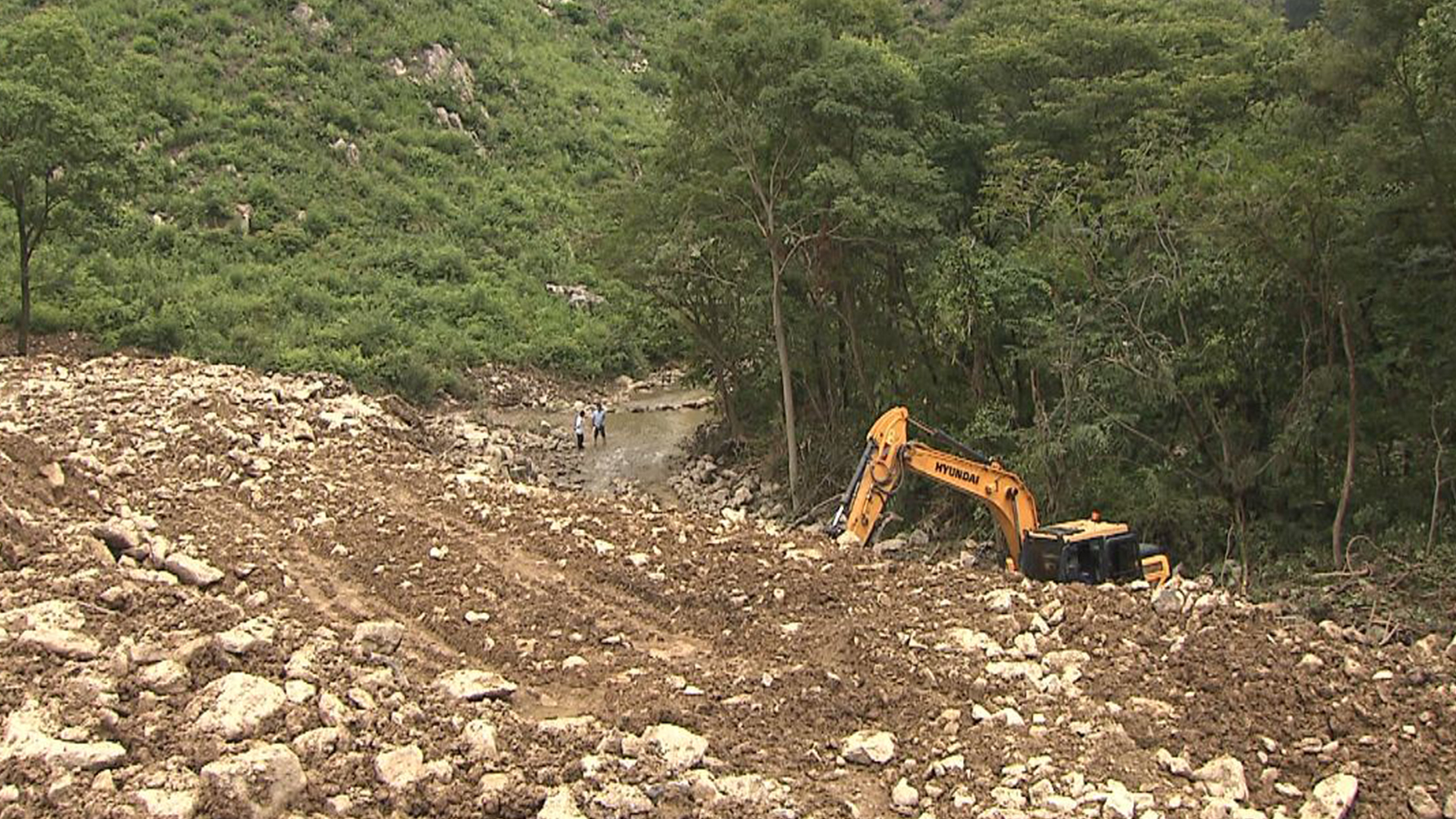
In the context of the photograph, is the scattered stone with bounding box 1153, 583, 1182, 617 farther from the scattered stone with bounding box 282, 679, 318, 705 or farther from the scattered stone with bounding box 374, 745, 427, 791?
the scattered stone with bounding box 282, 679, 318, 705

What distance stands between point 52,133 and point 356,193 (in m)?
15.8

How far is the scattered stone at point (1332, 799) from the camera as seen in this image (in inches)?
248

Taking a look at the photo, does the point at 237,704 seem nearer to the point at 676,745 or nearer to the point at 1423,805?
the point at 676,745

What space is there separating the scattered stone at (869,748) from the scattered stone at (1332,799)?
2.17 metres

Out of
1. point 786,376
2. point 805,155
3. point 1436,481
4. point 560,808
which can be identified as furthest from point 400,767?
point 805,155

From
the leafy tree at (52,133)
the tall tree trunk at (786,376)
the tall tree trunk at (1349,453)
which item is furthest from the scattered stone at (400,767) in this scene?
the leafy tree at (52,133)

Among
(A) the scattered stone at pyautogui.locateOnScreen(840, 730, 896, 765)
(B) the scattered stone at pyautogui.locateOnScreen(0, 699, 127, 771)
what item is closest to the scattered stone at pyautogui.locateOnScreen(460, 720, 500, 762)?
(B) the scattered stone at pyautogui.locateOnScreen(0, 699, 127, 771)

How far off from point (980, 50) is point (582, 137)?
29124 mm

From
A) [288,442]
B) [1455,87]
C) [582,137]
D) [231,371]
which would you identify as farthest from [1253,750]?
[582,137]

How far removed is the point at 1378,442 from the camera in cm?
1392

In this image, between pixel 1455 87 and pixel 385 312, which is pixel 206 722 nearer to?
pixel 1455 87

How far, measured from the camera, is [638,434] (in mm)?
26469


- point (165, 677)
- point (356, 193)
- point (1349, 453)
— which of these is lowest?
point (1349, 453)

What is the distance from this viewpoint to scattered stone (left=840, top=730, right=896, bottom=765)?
6.73 m
